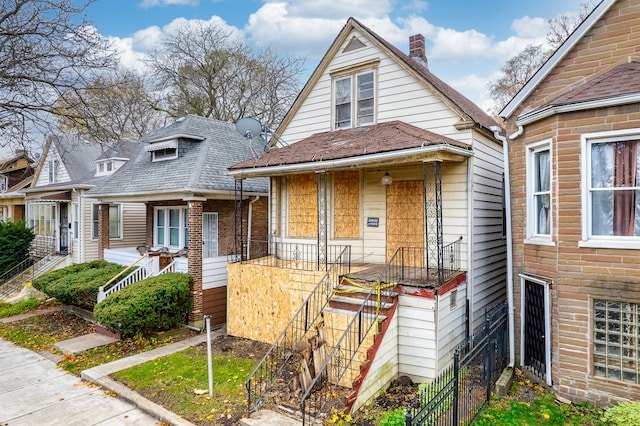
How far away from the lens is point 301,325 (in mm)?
9219

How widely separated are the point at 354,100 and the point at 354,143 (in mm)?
2294

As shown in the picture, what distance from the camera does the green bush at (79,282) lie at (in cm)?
1203

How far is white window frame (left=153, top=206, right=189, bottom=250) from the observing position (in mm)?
14000

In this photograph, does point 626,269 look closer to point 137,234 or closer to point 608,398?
point 608,398

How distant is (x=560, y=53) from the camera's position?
8.07 meters

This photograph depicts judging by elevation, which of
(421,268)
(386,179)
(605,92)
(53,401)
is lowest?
(53,401)

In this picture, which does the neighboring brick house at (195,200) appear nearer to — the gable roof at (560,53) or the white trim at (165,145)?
the white trim at (165,145)

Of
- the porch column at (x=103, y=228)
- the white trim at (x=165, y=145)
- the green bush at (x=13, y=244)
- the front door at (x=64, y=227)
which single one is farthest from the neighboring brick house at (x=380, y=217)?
the green bush at (x=13, y=244)

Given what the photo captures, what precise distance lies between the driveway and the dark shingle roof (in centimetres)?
614

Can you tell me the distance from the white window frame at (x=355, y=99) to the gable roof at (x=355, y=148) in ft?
0.93

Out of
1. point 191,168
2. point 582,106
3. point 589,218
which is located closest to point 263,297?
point 191,168

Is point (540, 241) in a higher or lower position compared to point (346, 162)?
lower

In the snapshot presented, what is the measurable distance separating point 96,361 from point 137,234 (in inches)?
424

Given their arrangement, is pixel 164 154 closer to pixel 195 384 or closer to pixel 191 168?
pixel 191 168
